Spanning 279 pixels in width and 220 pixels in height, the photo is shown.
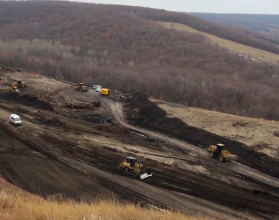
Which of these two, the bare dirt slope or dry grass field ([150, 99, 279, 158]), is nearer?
the bare dirt slope

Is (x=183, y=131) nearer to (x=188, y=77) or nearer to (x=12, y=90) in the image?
(x=12, y=90)

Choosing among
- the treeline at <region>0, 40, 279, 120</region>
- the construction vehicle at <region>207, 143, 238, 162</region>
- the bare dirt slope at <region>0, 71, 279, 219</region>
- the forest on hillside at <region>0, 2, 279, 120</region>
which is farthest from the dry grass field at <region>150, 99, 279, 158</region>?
the forest on hillside at <region>0, 2, 279, 120</region>

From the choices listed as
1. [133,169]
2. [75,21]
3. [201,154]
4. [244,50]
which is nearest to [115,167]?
[133,169]

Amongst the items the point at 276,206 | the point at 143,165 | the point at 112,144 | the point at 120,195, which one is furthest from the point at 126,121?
the point at 276,206

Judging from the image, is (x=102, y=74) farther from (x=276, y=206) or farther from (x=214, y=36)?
(x=214, y=36)

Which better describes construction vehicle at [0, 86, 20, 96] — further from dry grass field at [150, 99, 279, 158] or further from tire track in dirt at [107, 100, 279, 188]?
dry grass field at [150, 99, 279, 158]

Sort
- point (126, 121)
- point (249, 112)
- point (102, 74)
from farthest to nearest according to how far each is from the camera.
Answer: point (102, 74) → point (249, 112) → point (126, 121)

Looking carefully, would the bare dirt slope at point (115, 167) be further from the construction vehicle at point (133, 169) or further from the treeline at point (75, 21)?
the treeline at point (75, 21)
